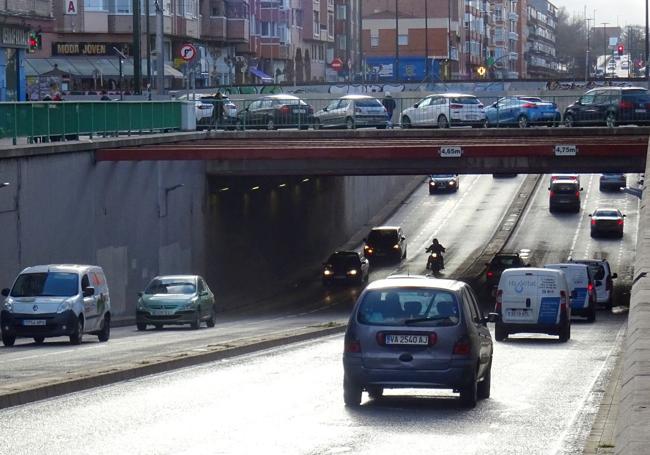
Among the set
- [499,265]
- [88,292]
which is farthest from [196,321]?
[499,265]

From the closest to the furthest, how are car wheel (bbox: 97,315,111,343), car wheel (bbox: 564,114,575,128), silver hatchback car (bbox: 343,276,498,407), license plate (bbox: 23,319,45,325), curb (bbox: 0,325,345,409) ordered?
silver hatchback car (bbox: 343,276,498,407), curb (bbox: 0,325,345,409), license plate (bbox: 23,319,45,325), car wheel (bbox: 97,315,111,343), car wheel (bbox: 564,114,575,128)

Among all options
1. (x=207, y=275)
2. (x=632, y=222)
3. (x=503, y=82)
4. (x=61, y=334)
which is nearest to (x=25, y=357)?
(x=61, y=334)

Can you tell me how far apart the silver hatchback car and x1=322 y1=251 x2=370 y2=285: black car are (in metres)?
45.6

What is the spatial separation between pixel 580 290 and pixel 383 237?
2958 centimetres

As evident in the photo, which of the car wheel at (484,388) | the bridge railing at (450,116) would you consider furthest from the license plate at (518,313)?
the bridge railing at (450,116)

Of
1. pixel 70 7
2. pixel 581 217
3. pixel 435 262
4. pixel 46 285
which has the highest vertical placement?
pixel 70 7

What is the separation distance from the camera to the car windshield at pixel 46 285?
28906 mm

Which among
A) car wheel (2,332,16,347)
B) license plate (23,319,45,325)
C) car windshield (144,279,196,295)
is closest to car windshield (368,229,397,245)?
car windshield (144,279,196,295)

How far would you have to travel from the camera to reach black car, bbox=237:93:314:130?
56.2m

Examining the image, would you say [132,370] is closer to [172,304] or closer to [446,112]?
[172,304]

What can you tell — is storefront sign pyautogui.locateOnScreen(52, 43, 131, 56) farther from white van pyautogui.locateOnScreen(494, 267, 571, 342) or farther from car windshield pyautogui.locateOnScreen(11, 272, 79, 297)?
white van pyautogui.locateOnScreen(494, 267, 571, 342)

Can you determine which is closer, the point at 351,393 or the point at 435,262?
the point at 351,393

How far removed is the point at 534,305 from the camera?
30.8 meters

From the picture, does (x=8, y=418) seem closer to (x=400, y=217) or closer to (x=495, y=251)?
(x=495, y=251)
